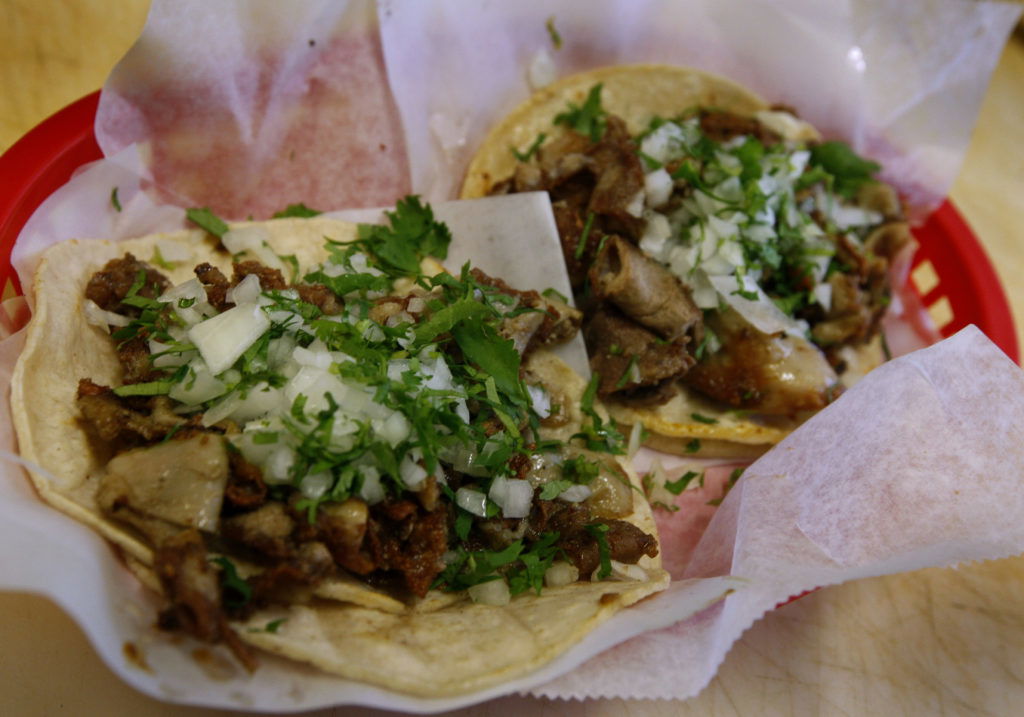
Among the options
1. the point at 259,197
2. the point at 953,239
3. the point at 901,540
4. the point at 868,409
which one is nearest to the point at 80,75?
the point at 259,197

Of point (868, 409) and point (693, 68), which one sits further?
point (693, 68)

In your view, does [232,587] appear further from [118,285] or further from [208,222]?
[208,222]

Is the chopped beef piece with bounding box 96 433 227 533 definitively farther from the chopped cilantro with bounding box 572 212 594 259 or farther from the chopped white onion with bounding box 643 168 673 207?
the chopped white onion with bounding box 643 168 673 207

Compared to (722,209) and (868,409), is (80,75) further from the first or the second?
(868,409)

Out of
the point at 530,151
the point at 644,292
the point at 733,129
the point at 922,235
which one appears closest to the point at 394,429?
the point at 644,292

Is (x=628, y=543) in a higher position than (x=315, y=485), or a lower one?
lower
